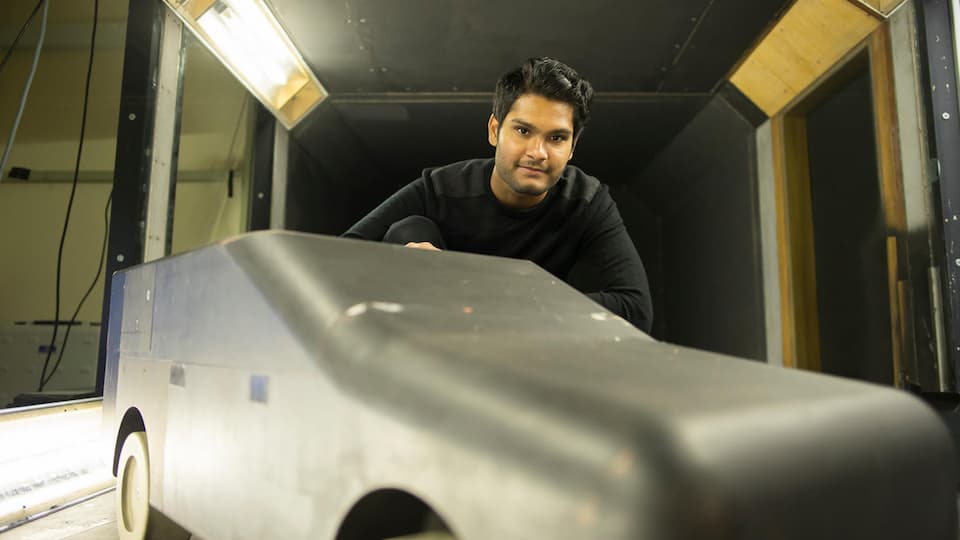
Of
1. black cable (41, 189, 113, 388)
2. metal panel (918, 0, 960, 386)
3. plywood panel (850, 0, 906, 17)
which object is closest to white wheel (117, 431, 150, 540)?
metal panel (918, 0, 960, 386)

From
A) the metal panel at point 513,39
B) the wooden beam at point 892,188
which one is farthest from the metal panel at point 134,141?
the wooden beam at point 892,188

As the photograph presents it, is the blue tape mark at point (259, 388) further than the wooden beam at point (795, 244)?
No

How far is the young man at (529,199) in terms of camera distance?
4.43ft

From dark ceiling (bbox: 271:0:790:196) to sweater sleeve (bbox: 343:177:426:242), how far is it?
893mm

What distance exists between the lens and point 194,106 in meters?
3.04

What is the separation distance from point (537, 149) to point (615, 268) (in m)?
0.32

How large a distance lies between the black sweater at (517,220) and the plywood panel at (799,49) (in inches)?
44.8

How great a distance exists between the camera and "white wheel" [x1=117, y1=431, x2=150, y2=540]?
80 cm

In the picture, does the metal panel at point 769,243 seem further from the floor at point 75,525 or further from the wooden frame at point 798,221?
the floor at point 75,525

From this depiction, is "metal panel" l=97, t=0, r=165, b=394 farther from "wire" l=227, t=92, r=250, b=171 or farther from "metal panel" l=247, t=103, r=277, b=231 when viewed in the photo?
"wire" l=227, t=92, r=250, b=171

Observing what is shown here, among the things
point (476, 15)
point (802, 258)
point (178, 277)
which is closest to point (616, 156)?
point (802, 258)

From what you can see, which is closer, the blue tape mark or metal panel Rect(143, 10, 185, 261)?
the blue tape mark

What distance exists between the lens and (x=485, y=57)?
2312 mm

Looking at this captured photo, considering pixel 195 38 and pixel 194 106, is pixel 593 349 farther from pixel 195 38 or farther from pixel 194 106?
pixel 194 106
